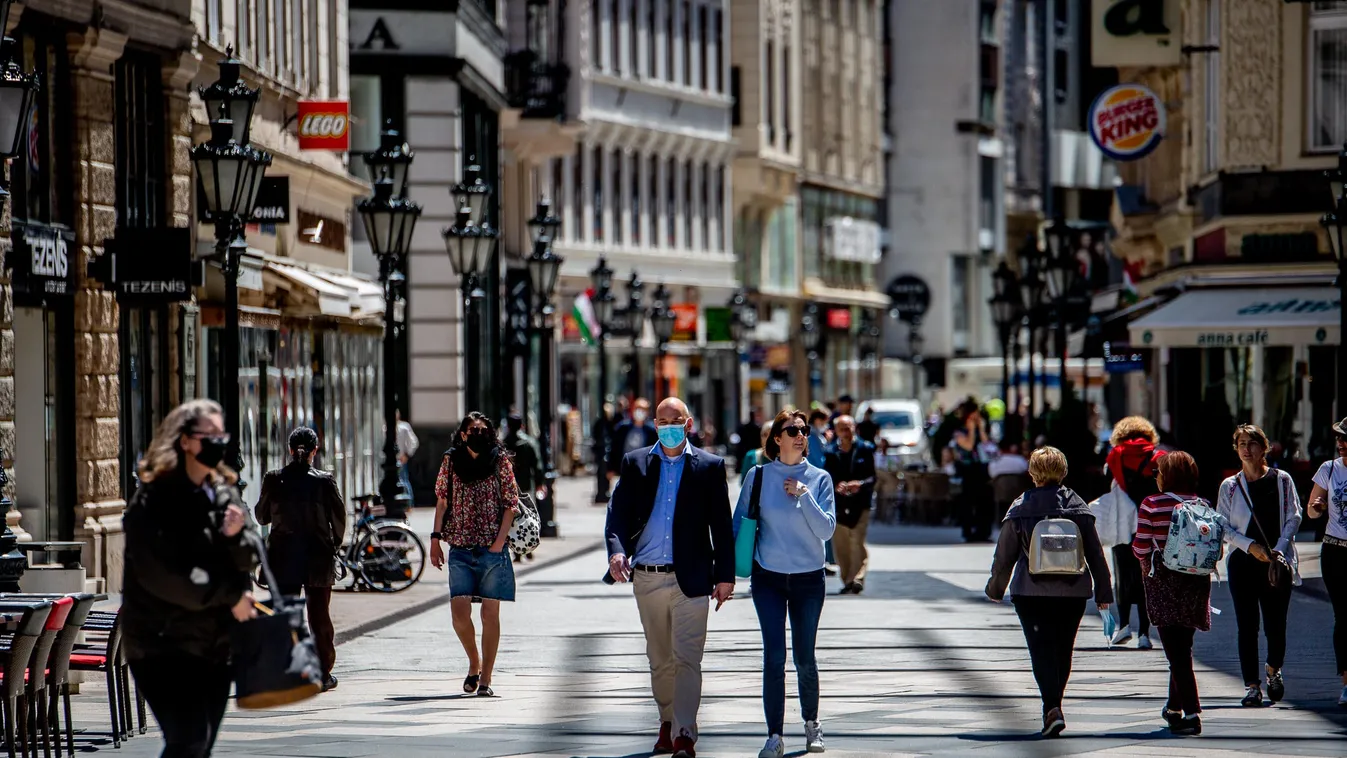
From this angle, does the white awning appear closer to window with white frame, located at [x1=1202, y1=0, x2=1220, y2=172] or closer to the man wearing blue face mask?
window with white frame, located at [x1=1202, y1=0, x2=1220, y2=172]

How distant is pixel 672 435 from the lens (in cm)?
1261

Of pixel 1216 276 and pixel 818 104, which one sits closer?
pixel 1216 276

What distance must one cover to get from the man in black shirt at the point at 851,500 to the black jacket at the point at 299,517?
353 inches

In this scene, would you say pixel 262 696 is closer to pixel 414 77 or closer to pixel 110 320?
pixel 110 320

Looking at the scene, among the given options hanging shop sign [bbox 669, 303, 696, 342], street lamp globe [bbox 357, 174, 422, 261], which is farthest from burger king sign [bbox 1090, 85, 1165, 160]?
hanging shop sign [bbox 669, 303, 696, 342]

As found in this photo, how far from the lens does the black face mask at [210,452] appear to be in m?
9.05

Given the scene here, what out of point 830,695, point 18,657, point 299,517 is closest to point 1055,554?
point 830,695

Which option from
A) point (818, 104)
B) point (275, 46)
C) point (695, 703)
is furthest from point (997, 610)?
point (818, 104)

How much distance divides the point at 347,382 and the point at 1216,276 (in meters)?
12.5

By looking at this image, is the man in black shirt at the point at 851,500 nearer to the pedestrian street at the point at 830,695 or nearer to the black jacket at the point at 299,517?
the pedestrian street at the point at 830,695

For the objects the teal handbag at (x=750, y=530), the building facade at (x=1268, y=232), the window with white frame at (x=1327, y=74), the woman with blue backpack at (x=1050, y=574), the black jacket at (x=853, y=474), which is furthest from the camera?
the window with white frame at (x=1327, y=74)

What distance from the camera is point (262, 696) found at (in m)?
9.14

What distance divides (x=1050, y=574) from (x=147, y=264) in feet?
38.3

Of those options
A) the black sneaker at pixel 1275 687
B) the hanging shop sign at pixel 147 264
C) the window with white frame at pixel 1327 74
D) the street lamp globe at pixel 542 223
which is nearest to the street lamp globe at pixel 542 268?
the street lamp globe at pixel 542 223
